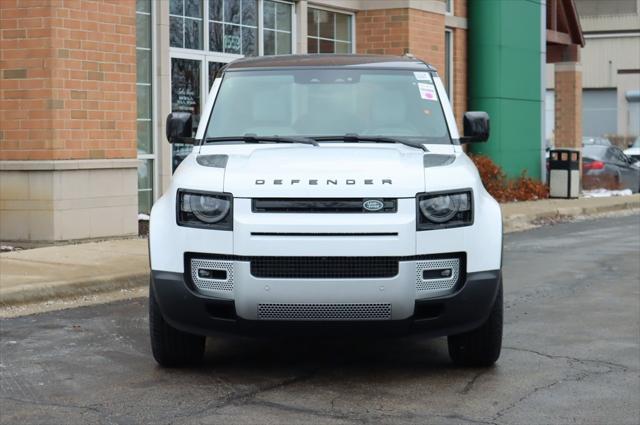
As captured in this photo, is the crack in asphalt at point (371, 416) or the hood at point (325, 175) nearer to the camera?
the crack in asphalt at point (371, 416)

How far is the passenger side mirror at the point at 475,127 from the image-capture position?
8.05 meters

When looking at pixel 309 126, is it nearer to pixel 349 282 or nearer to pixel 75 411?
pixel 349 282

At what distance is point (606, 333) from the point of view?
855cm

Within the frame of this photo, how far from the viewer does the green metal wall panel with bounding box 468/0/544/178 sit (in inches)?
958

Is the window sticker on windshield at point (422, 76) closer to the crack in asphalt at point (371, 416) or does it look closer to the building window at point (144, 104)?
the crack in asphalt at point (371, 416)

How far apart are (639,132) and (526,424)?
5750cm

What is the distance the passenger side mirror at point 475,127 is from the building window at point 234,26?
32.9 feet

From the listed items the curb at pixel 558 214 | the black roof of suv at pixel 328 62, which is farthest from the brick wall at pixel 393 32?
the black roof of suv at pixel 328 62

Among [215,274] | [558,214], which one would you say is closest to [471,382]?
[215,274]

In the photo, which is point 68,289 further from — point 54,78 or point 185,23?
point 185,23

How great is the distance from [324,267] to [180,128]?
2.07 metres

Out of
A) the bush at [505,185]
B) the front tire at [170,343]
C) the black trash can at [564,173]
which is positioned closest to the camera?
the front tire at [170,343]

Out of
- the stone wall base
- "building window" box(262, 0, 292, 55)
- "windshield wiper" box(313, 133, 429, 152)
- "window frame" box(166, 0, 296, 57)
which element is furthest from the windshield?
"building window" box(262, 0, 292, 55)

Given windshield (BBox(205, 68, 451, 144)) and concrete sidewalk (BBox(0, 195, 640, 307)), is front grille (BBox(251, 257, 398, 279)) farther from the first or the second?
concrete sidewalk (BBox(0, 195, 640, 307))
